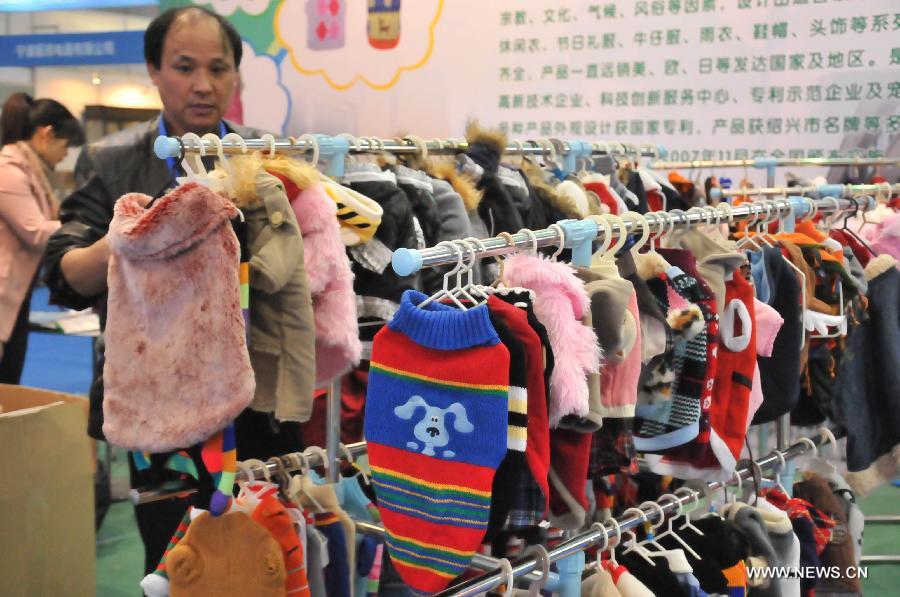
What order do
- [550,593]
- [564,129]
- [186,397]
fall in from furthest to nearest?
[564,129] → [550,593] → [186,397]

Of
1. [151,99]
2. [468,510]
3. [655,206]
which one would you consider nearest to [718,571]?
[468,510]

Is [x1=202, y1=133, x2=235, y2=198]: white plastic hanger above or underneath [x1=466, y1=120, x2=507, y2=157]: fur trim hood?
underneath

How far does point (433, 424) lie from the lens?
1.40 metres

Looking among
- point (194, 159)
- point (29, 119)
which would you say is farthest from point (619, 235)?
point (29, 119)

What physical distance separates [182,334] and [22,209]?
112 inches

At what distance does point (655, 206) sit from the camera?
3.14m

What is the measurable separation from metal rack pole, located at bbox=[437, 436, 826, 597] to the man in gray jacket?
0.83 metres

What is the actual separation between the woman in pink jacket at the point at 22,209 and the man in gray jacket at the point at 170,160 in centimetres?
192

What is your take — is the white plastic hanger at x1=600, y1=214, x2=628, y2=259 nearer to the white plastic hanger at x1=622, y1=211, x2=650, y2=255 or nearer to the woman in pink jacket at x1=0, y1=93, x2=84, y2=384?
the white plastic hanger at x1=622, y1=211, x2=650, y2=255

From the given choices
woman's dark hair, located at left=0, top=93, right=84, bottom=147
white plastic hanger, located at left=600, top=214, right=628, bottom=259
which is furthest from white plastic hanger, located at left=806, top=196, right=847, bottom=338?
woman's dark hair, located at left=0, top=93, right=84, bottom=147

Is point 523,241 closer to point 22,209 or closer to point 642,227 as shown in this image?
point 642,227

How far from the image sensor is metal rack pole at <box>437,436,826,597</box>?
1525mm

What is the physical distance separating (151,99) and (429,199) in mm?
6832

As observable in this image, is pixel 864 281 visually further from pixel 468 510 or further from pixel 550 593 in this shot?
pixel 468 510
